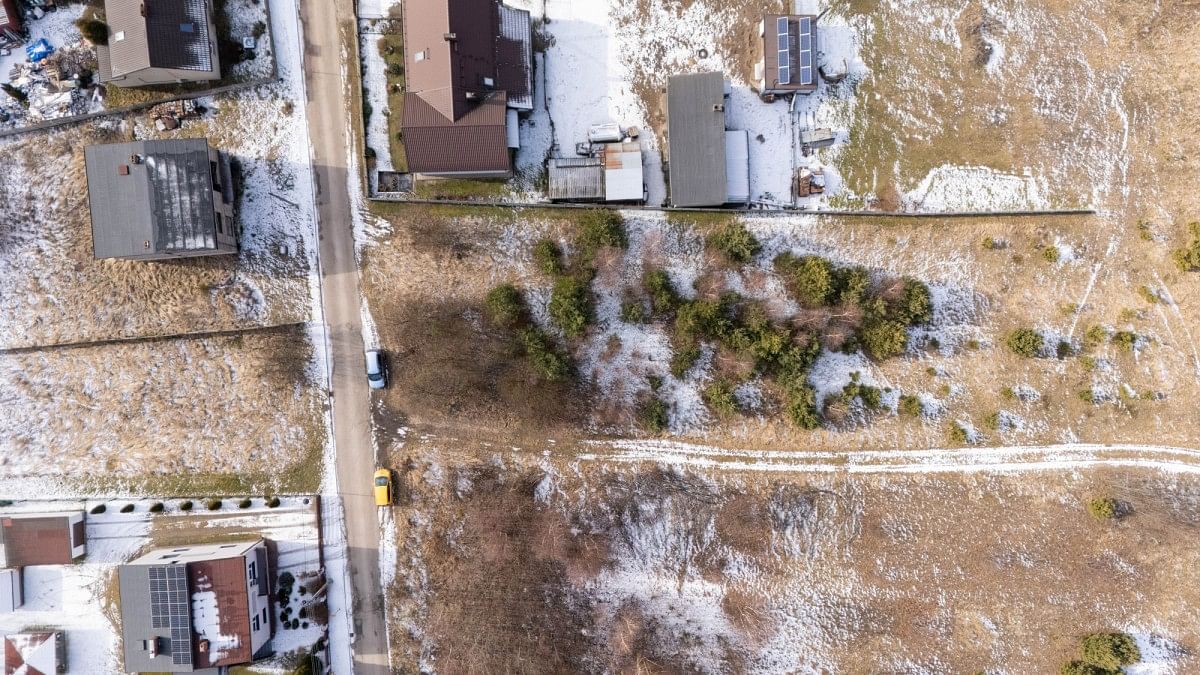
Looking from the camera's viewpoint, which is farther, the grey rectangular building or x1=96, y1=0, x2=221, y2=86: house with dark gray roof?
the grey rectangular building

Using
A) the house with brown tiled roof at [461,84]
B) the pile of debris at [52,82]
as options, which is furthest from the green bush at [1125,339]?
the pile of debris at [52,82]

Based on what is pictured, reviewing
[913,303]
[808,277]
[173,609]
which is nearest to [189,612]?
[173,609]

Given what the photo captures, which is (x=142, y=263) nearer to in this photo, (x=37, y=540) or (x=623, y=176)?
(x=37, y=540)

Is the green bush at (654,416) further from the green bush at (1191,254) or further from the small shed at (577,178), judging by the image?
the green bush at (1191,254)

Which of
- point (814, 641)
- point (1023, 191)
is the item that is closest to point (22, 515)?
point (814, 641)

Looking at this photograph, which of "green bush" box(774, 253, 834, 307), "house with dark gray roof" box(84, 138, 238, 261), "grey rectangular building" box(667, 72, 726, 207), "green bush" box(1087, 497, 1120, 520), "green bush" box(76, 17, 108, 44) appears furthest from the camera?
"green bush" box(1087, 497, 1120, 520)

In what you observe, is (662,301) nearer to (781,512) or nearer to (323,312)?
(781,512)

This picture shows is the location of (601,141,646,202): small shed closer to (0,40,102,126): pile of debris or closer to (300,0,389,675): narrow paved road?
(300,0,389,675): narrow paved road

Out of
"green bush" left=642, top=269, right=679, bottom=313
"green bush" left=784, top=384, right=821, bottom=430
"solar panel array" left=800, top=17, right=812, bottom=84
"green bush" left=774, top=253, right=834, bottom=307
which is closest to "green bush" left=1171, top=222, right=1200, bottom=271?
"green bush" left=774, top=253, right=834, bottom=307
